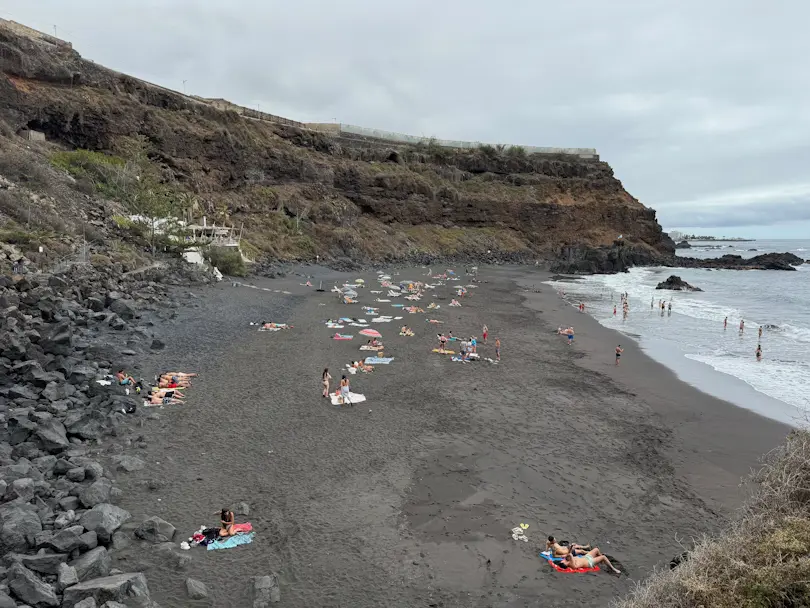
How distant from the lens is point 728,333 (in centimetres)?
2689

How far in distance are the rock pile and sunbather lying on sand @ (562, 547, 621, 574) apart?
5.77 m

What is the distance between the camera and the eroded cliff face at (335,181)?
43.0m

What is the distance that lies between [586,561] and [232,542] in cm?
538

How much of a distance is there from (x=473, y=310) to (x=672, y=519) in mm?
21959

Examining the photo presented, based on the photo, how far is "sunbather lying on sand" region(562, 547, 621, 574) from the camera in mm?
7207

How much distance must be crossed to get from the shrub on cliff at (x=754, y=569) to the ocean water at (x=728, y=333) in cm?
1027

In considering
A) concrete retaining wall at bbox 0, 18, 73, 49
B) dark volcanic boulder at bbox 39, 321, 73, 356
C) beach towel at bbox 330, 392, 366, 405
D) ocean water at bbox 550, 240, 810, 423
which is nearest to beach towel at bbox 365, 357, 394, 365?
beach towel at bbox 330, 392, 366, 405

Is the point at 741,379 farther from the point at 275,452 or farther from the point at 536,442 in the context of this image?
the point at 275,452

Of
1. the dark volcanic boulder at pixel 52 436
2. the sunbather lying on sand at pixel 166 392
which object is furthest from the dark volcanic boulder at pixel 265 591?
the sunbather lying on sand at pixel 166 392

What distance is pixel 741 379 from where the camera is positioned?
1816 centimetres

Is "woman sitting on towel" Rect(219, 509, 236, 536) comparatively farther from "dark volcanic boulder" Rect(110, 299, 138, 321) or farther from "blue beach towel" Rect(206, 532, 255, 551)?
"dark volcanic boulder" Rect(110, 299, 138, 321)

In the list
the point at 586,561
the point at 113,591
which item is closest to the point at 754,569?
the point at 586,561

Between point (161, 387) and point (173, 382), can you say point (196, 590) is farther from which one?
point (173, 382)

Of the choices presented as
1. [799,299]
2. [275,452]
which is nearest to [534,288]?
[799,299]
